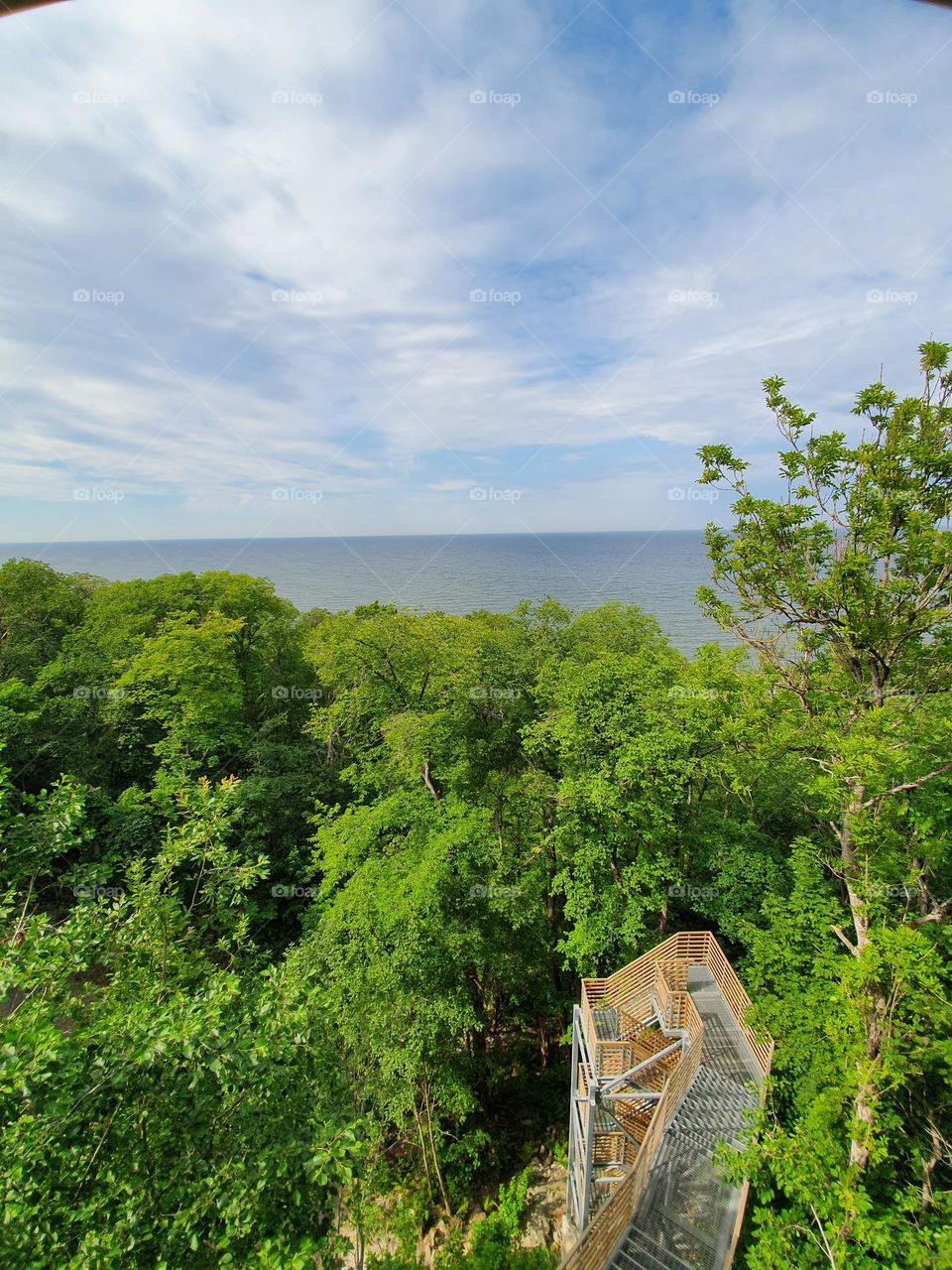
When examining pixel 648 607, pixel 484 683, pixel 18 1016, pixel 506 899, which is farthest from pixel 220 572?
pixel 648 607

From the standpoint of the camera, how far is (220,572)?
26.3 m

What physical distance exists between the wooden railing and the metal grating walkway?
0.78ft

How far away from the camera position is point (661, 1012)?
9.23 m

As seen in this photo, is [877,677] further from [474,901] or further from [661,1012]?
[474,901]

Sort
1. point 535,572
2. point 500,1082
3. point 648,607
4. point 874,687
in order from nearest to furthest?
point 874,687 < point 500,1082 < point 648,607 < point 535,572

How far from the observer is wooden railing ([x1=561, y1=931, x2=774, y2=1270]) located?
269 inches

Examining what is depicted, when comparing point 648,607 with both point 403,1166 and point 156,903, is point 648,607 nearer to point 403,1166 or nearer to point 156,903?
point 403,1166

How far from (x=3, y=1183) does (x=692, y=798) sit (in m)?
14.3

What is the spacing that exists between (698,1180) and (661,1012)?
203 cm

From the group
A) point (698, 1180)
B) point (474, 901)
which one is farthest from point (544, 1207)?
point (474, 901)

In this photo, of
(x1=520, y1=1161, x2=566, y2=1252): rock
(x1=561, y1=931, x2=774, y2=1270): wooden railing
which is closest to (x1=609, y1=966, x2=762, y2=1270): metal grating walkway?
(x1=561, y1=931, x2=774, y2=1270): wooden railing

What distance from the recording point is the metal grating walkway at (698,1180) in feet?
23.3

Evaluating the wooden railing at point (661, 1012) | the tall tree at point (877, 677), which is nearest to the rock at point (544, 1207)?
the wooden railing at point (661, 1012)

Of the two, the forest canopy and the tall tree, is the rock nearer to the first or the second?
the forest canopy
